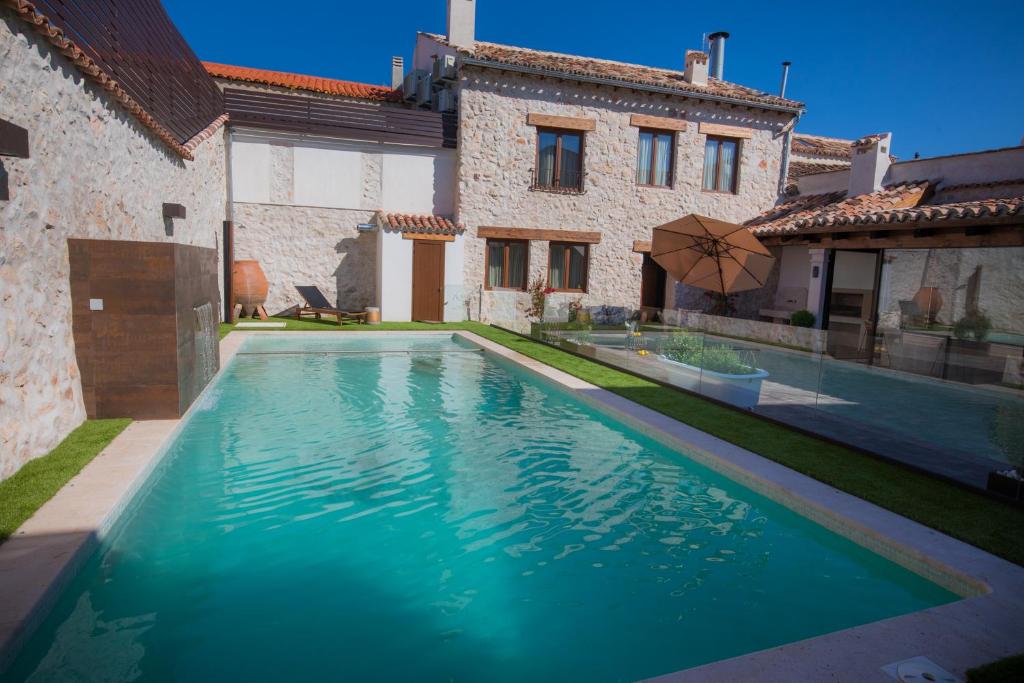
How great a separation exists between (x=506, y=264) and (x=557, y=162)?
3231 millimetres

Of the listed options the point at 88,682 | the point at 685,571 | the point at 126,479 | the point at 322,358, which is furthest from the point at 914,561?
the point at 322,358

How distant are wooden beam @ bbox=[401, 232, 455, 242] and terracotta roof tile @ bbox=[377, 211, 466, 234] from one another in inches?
3.1

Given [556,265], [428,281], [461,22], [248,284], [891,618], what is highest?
[461,22]

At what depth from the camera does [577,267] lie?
18375 millimetres

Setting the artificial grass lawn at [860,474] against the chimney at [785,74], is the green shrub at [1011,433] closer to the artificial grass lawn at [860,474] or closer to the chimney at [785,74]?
the artificial grass lawn at [860,474]

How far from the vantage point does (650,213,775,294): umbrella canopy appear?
10.6 m

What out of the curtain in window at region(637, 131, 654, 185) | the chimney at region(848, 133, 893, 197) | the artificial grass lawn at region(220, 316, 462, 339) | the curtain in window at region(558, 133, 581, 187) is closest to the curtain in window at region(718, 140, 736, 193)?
the curtain in window at region(637, 131, 654, 185)

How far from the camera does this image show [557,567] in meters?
4.18

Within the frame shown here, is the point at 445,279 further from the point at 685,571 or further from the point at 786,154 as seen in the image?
the point at 685,571

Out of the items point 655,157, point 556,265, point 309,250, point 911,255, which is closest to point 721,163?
point 655,157

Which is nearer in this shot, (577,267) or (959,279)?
(959,279)

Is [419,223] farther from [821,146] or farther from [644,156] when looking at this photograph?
[821,146]

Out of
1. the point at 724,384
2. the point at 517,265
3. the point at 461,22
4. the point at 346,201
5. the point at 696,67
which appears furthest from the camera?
the point at 696,67

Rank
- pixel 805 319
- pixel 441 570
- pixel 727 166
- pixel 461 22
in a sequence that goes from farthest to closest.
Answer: pixel 727 166 < pixel 461 22 < pixel 805 319 < pixel 441 570
